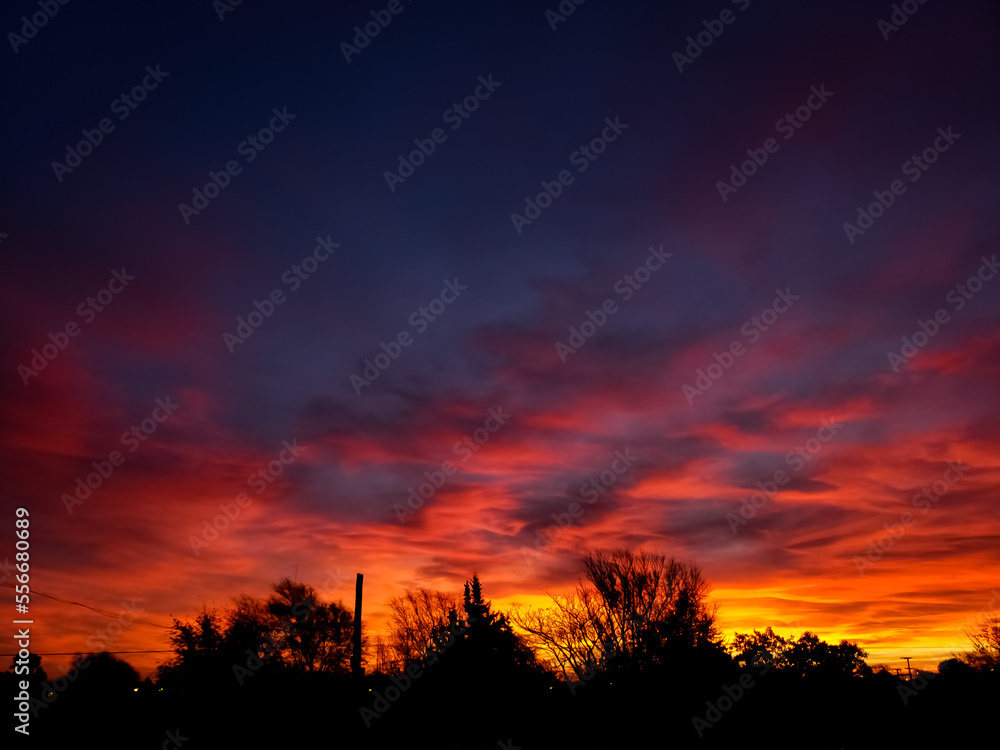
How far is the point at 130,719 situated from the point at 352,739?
12177 mm

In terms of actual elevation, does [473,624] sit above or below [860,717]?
above

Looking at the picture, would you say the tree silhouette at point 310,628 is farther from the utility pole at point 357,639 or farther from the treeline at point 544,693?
the utility pole at point 357,639

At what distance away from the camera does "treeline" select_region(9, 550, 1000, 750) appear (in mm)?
27109

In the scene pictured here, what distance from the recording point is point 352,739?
3012 centimetres

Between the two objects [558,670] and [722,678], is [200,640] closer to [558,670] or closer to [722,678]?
[558,670]

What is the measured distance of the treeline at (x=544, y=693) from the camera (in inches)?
1067

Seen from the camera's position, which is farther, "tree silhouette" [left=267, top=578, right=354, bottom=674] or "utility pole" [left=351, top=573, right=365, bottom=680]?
"tree silhouette" [left=267, top=578, right=354, bottom=674]

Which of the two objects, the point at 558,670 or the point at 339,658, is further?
the point at 339,658

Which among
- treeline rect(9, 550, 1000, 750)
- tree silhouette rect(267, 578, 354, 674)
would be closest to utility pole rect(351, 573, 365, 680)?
treeline rect(9, 550, 1000, 750)

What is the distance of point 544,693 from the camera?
38781 millimetres

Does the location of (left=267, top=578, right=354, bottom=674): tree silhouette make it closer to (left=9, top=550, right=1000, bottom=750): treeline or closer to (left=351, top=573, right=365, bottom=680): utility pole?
(left=9, top=550, right=1000, bottom=750): treeline

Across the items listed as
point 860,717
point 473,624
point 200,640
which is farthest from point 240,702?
point 860,717

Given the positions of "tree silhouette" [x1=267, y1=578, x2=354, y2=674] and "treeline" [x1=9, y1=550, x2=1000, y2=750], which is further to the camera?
"tree silhouette" [x1=267, y1=578, x2=354, y2=674]

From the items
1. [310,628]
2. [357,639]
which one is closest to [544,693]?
[357,639]
